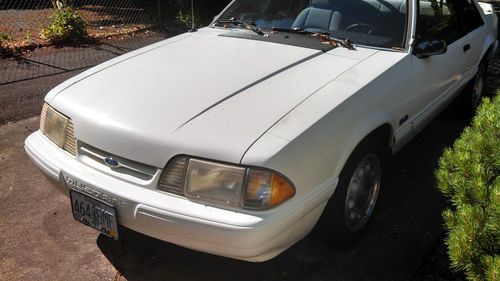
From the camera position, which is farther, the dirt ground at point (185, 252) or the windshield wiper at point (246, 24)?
the windshield wiper at point (246, 24)

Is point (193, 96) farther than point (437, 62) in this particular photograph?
No

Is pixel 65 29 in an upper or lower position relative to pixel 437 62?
lower

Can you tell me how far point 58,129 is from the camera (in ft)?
9.55

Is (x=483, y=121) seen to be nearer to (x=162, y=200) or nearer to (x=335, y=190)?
(x=335, y=190)

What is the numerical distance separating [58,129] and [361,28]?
86.0 inches

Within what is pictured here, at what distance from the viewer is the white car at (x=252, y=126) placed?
2318 millimetres

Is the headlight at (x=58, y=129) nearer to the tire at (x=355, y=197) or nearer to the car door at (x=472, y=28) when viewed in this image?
the tire at (x=355, y=197)

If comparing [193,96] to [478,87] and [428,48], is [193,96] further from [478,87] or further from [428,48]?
[478,87]

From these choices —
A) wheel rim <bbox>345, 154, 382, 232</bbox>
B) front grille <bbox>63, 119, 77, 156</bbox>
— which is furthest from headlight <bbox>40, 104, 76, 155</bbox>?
wheel rim <bbox>345, 154, 382, 232</bbox>

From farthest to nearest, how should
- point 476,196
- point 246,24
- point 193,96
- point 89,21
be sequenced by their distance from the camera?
point 89,21
point 246,24
point 193,96
point 476,196

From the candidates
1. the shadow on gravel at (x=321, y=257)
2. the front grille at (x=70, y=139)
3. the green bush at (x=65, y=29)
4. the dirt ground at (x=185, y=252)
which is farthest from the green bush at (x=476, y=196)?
the green bush at (x=65, y=29)

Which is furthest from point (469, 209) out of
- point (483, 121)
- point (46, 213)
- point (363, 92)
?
point (46, 213)

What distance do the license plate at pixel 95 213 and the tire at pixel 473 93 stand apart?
13.2 feet

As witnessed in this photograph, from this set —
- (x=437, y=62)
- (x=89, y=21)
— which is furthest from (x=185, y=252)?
(x=89, y=21)
